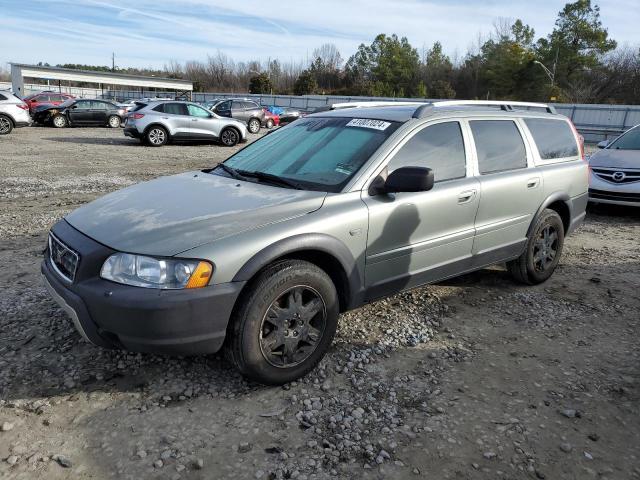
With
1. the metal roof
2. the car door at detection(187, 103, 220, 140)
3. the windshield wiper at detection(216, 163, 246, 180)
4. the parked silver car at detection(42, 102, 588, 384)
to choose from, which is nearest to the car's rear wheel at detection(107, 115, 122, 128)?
the car door at detection(187, 103, 220, 140)

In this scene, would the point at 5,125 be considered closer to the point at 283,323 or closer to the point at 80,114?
the point at 80,114

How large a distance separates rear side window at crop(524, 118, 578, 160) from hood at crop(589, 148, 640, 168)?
3472 mm

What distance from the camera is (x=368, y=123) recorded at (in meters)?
3.81

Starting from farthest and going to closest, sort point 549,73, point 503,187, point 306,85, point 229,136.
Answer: point 306,85 → point 549,73 → point 229,136 → point 503,187

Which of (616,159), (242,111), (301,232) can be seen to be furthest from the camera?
(242,111)

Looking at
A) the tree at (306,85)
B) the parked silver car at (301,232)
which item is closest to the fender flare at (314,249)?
the parked silver car at (301,232)

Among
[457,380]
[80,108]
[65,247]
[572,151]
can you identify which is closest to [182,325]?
[65,247]

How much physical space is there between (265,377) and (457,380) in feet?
4.06

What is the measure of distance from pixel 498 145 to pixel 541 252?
4.05 feet

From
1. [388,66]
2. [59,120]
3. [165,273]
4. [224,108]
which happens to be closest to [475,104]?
[165,273]

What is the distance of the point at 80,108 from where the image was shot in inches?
898

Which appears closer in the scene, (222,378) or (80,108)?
(222,378)

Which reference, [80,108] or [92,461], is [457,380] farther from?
[80,108]

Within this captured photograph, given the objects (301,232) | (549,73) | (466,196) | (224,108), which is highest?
(549,73)
